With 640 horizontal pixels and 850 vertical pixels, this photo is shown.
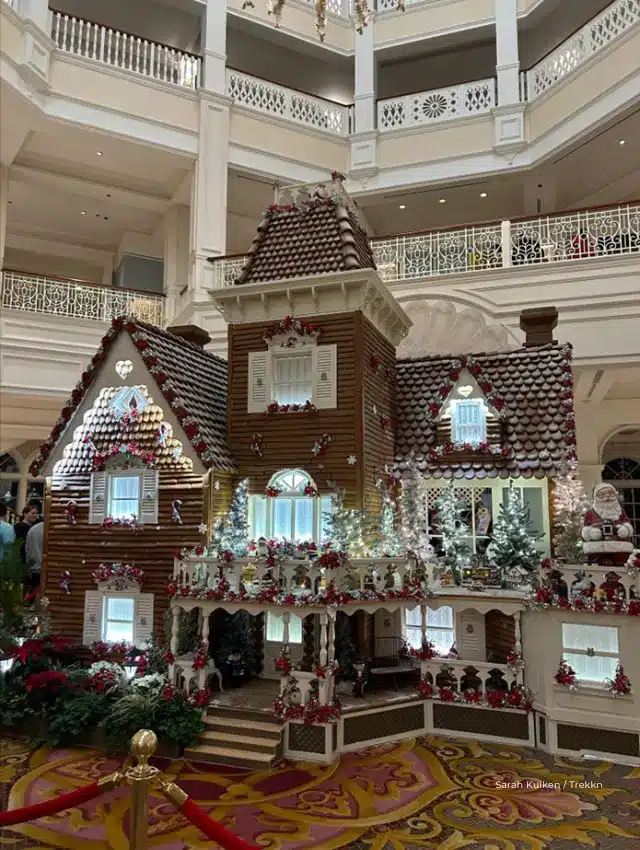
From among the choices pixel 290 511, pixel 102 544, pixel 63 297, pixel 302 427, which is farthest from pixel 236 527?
pixel 63 297

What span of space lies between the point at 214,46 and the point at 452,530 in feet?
51.4

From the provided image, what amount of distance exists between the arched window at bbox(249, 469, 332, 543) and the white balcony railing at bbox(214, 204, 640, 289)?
6.60 metres

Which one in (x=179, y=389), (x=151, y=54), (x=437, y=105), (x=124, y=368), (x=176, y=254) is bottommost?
(x=179, y=389)

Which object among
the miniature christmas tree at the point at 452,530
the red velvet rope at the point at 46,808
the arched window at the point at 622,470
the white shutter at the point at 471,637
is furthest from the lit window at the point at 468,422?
the arched window at the point at 622,470

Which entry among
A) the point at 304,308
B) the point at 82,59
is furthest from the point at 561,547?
the point at 82,59

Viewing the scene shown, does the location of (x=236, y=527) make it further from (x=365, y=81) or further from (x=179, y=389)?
(x=365, y=81)

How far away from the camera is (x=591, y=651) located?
8367 millimetres

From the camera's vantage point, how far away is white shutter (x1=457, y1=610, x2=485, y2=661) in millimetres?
9633

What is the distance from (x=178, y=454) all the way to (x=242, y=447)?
125 cm

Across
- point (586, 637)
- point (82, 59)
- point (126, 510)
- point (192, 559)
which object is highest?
point (82, 59)

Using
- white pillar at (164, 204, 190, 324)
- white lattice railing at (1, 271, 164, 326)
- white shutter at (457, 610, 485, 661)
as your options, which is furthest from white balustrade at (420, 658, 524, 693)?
white pillar at (164, 204, 190, 324)

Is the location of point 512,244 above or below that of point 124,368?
above

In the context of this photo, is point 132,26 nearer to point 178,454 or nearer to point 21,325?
point 21,325

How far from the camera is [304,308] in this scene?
10977mm
